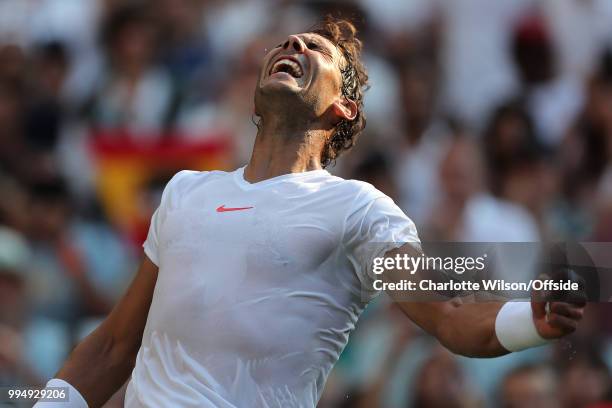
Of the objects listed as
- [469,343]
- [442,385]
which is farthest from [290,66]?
[442,385]

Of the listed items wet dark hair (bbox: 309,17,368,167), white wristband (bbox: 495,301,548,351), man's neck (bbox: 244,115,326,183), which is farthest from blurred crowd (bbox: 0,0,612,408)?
white wristband (bbox: 495,301,548,351)

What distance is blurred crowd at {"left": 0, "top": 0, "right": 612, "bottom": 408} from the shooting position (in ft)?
22.4

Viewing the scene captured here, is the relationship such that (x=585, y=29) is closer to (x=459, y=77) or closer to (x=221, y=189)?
(x=459, y=77)

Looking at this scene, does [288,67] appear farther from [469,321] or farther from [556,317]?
[556,317]

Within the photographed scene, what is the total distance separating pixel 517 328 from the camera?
3.29 meters

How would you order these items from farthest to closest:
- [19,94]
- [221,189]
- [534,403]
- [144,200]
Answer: [19,94]
[144,200]
[534,403]
[221,189]

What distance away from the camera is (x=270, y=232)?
3666 millimetres

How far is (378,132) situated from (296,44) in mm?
3856

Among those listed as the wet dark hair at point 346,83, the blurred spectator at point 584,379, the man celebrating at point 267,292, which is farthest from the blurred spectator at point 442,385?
the man celebrating at point 267,292

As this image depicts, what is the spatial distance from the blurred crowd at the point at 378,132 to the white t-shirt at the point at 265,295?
3097mm

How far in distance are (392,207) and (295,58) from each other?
0.80m

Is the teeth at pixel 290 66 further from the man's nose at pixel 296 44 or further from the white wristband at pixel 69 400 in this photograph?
the white wristband at pixel 69 400

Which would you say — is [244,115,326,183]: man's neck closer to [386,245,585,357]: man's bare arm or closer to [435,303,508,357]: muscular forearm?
[386,245,585,357]: man's bare arm

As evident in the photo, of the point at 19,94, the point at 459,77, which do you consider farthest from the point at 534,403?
the point at 19,94
